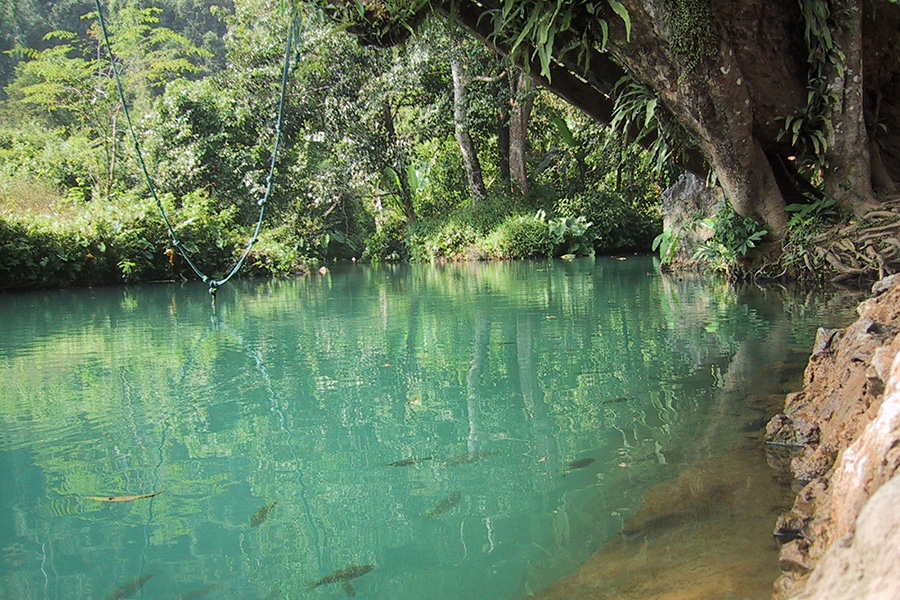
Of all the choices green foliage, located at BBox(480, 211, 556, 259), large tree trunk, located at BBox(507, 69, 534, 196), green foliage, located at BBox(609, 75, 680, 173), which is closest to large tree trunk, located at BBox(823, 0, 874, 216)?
green foliage, located at BBox(609, 75, 680, 173)

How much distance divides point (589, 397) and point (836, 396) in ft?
4.55

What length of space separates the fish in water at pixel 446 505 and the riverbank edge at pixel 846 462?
105 centimetres

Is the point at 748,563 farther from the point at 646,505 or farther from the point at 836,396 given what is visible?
the point at 836,396

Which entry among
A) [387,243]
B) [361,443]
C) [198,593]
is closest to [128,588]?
[198,593]

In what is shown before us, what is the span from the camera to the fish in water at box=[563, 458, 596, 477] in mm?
2879

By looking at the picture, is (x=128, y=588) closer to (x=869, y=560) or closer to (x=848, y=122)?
(x=869, y=560)

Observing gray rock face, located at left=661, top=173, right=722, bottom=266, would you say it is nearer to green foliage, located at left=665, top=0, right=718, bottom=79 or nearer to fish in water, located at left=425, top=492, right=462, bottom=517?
green foliage, located at left=665, top=0, right=718, bottom=79

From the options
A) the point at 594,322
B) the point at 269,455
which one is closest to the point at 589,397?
the point at 269,455

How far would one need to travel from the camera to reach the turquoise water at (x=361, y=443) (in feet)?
7.31

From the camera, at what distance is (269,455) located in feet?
10.4

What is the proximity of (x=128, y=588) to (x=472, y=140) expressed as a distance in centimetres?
1983

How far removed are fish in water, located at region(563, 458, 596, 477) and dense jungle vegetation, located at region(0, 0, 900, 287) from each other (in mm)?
3579

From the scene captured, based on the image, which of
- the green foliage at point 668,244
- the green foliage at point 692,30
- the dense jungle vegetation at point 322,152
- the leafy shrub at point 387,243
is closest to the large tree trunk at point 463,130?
the dense jungle vegetation at point 322,152

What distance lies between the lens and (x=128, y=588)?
6.86 ft
